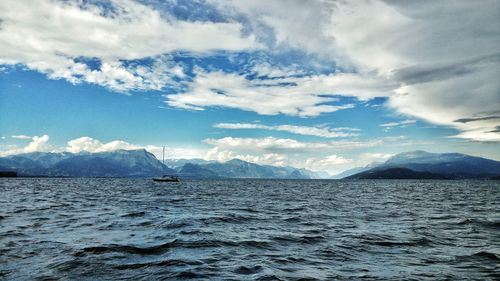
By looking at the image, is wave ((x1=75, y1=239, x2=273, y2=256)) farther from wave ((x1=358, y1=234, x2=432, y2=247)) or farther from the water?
wave ((x1=358, y1=234, x2=432, y2=247))

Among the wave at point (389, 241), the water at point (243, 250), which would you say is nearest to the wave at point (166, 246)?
the water at point (243, 250)

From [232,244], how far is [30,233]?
14655 mm

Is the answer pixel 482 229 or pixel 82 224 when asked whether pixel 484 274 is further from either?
pixel 82 224

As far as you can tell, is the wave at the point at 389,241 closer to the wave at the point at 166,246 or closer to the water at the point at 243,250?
the water at the point at 243,250

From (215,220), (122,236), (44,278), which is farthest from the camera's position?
(215,220)

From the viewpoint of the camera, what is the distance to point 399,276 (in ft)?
47.1

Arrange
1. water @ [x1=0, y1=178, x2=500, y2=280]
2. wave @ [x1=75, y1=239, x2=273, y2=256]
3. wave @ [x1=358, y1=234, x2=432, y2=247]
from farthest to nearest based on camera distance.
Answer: wave @ [x1=358, y1=234, x2=432, y2=247], wave @ [x1=75, y1=239, x2=273, y2=256], water @ [x1=0, y1=178, x2=500, y2=280]

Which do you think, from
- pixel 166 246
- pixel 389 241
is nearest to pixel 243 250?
pixel 166 246

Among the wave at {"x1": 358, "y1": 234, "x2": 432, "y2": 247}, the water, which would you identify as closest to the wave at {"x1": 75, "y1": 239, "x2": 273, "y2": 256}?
the water

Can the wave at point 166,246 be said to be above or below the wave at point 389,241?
above

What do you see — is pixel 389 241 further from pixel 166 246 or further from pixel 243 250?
pixel 166 246

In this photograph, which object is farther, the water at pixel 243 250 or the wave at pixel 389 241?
the wave at pixel 389 241

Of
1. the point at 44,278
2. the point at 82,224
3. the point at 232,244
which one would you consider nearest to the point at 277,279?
the point at 232,244

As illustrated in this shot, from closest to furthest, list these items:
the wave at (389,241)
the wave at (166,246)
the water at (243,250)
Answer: the water at (243,250), the wave at (166,246), the wave at (389,241)
